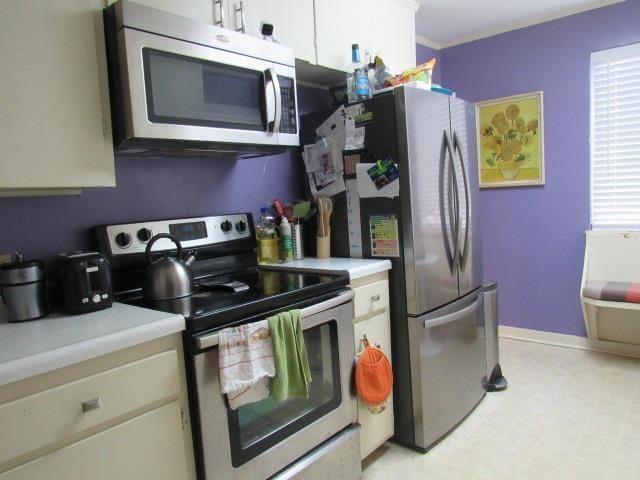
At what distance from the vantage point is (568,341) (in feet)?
10.5

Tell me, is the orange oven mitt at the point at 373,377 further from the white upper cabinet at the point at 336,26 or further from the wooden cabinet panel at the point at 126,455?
the white upper cabinet at the point at 336,26

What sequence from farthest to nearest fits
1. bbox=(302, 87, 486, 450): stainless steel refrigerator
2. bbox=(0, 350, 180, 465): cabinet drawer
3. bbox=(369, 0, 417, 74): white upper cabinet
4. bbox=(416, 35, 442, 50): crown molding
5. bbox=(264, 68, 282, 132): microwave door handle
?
1. bbox=(416, 35, 442, 50): crown molding
2. bbox=(369, 0, 417, 74): white upper cabinet
3. bbox=(302, 87, 486, 450): stainless steel refrigerator
4. bbox=(264, 68, 282, 132): microwave door handle
5. bbox=(0, 350, 180, 465): cabinet drawer

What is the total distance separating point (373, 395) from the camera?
178cm

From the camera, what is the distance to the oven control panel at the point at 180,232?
163 centimetres

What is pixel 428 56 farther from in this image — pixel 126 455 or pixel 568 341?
pixel 126 455

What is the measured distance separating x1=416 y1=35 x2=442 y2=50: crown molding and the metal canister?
3097 mm

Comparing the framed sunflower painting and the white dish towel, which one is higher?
the framed sunflower painting

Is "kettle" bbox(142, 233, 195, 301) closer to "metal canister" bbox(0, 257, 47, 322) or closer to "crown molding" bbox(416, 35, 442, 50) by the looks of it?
"metal canister" bbox(0, 257, 47, 322)

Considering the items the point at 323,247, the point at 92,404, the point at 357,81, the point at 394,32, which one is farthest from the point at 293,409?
the point at 394,32

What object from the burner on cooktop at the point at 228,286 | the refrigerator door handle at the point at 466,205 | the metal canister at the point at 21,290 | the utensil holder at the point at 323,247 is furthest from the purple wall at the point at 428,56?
the metal canister at the point at 21,290

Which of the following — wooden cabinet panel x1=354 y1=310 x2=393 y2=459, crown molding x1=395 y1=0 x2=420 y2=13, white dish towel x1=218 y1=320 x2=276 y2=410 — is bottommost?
wooden cabinet panel x1=354 y1=310 x2=393 y2=459

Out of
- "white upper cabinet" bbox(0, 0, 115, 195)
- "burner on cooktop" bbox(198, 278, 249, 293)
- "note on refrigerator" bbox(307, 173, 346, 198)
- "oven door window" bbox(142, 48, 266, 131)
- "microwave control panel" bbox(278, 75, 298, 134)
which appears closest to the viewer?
"white upper cabinet" bbox(0, 0, 115, 195)

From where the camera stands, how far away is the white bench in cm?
288

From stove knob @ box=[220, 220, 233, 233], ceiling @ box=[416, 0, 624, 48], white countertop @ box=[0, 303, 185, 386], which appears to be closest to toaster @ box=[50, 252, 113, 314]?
white countertop @ box=[0, 303, 185, 386]
